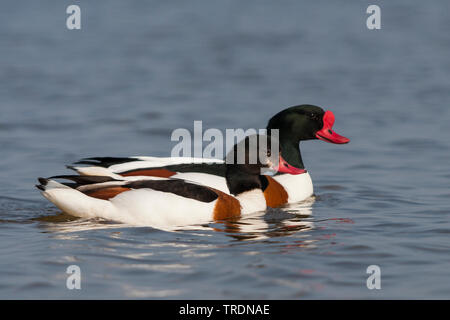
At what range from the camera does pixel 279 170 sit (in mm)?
9492

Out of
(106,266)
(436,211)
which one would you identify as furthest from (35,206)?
(436,211)

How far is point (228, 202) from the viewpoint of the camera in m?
8.71

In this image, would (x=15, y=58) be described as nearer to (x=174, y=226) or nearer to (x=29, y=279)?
(x=174, y=226)

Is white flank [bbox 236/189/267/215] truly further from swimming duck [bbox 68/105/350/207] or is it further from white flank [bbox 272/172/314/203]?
white flank [bbox 272/172/314/203]

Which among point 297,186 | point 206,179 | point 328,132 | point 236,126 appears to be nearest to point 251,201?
point 206,179

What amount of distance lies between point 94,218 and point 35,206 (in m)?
1.29

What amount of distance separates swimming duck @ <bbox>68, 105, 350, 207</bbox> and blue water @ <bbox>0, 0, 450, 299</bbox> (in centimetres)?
43

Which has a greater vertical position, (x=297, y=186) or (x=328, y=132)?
(x=328, y=132)

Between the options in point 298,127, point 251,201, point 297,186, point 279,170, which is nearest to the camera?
point 251,201

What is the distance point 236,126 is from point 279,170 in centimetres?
415

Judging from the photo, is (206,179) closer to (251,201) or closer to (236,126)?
(251,201)

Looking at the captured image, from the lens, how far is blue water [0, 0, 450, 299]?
21.9ft

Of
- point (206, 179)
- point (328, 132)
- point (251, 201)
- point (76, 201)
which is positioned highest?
point (328, 132)

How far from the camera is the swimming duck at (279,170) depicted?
9086mm
